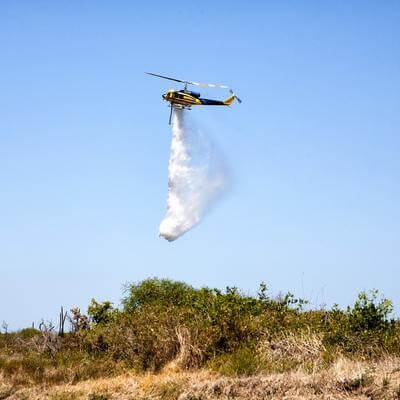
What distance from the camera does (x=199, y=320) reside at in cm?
2389

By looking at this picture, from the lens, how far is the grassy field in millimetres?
17578

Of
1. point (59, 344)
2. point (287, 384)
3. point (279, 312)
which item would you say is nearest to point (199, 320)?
point (279, 312)

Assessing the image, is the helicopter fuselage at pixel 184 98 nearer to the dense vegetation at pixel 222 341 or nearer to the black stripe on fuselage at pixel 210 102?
the black stripe on fuselage at pixel 210 102

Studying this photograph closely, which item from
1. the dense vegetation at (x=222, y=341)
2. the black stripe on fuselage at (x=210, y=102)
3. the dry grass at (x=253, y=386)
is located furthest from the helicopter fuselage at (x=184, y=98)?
the dry grass at (x=253, y=386)

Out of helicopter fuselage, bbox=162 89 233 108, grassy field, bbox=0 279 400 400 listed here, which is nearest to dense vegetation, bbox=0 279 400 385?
grassy field, bbox=0 279 400 400

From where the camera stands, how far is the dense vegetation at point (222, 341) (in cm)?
2064

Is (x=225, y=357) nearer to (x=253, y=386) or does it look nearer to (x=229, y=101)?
(x=253, y=386)

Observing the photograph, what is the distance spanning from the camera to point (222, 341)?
23078mm

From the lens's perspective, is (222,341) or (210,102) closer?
(222,341)

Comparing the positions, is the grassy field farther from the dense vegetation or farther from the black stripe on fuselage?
the black stripe on fuselage

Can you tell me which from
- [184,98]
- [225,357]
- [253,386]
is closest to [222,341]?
[225,357]

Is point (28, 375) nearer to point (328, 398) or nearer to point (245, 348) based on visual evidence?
point (245, 348)

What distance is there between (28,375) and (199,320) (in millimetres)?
6492

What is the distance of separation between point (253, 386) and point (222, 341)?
17.0 ft
